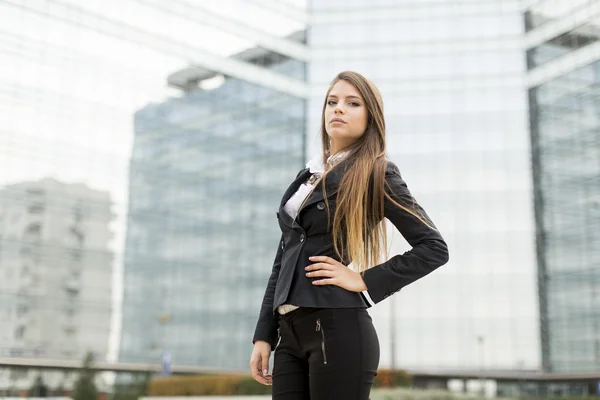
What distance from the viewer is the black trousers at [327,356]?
2004 mm

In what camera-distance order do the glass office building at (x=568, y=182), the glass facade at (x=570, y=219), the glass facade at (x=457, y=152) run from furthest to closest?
the glass facade at (x=457, y=152), the glass office building at (x=568, y=182), the glass facade at (x=570, y=219)

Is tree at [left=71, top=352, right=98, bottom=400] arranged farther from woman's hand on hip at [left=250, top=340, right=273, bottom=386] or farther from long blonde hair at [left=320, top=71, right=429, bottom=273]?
long blonde hair at [left=320, top=71, right=429, bottom=273]

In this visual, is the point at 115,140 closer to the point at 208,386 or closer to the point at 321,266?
the point at 208,386

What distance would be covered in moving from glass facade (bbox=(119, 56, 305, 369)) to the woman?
27.2 metres

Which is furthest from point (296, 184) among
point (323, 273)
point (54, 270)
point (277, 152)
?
point (277, 152)

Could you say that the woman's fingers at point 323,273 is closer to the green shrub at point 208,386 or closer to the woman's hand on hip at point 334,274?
the woman's hand on hip at point 334,274

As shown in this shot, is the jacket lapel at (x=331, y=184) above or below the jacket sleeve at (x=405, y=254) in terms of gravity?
above

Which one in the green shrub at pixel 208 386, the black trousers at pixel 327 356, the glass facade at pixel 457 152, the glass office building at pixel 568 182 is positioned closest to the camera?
the black trousers at pixel 327 356

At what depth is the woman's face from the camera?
2.30 m

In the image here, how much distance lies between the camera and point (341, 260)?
2.14 meters

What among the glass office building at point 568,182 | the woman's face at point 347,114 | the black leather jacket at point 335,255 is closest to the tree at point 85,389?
the black leather jacket at point 335,255

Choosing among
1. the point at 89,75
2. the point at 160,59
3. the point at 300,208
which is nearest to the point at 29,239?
the point at 89,75

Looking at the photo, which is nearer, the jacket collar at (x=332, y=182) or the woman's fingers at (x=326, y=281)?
the woman's fingers at (x=326, y=281)

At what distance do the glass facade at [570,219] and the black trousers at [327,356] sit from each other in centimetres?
3140
